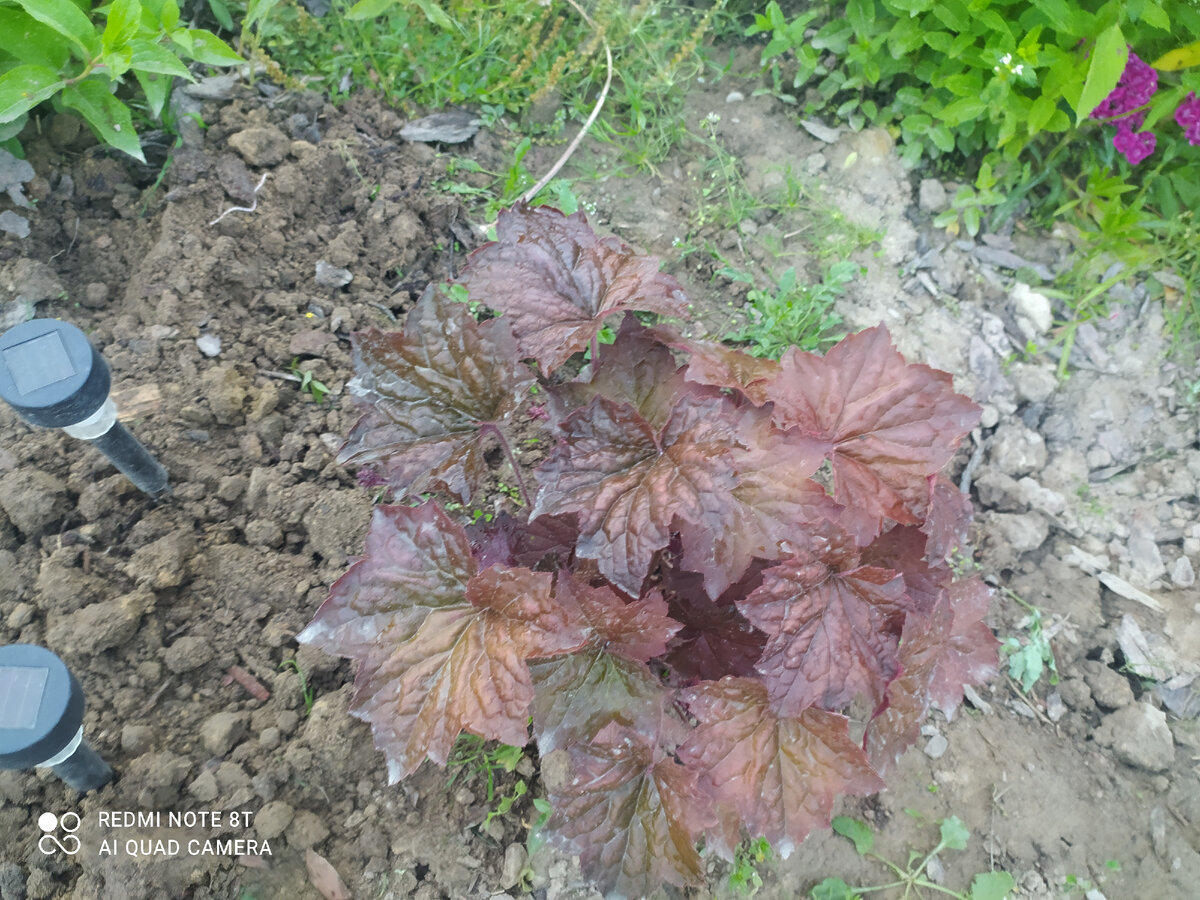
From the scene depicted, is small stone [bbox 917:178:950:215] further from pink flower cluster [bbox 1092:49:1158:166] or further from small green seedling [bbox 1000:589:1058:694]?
small green seedling [bbox 1000:589:1058:694]

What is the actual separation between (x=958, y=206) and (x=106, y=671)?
3.26 m

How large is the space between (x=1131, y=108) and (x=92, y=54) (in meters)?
3.34

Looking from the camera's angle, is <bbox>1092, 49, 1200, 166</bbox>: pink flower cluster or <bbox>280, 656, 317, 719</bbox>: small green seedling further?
<bbox>1092, 49, 1200, 166</bbox>: pink flower cluster

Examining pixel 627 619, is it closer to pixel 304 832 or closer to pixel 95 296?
pixel 304 832

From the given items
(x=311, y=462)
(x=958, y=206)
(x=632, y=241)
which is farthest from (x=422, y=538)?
(x=958, y=206)

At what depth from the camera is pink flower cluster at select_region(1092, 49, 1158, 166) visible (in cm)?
264

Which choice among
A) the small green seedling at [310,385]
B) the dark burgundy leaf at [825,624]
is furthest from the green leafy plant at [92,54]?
the dark burgundy leaf at [825,624]

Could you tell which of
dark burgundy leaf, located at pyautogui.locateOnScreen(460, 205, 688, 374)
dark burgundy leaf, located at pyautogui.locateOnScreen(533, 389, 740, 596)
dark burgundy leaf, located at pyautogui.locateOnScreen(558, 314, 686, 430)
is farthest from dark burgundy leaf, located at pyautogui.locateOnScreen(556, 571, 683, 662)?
dark burgundy leaf, located at pyautogui.locateOnScreen(460, 205, 688, 374)

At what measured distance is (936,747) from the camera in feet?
7.40

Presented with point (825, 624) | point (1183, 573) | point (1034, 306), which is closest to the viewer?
point (825, 624)

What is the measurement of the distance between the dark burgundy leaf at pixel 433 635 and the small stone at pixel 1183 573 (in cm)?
224

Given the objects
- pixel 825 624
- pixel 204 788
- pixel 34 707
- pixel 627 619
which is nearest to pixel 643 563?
pixel 627 619

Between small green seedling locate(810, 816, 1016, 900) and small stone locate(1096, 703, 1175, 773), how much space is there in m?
0.53

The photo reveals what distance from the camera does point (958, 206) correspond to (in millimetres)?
3037
